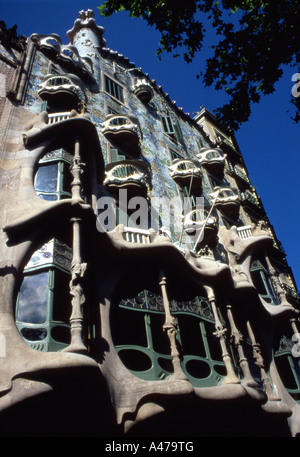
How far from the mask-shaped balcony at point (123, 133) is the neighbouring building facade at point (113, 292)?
0.07m

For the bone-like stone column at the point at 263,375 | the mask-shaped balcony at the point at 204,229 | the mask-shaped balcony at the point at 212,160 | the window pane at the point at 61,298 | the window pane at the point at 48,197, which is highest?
the mask-shaped balcony at the point at 212,160

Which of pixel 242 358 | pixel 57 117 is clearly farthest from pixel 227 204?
pixel 242 358

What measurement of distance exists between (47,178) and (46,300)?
472 centimetres

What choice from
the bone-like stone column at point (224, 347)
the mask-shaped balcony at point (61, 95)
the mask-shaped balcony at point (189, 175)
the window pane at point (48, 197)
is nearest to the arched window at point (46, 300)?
the window pane at point (48, 197)

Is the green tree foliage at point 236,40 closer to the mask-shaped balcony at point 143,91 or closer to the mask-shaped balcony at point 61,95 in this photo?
the mask-shaped balcony at point 61,95

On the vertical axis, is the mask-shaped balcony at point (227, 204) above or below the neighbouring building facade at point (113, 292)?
above

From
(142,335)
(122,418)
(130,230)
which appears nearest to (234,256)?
(130,230)

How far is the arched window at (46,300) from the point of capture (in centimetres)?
830

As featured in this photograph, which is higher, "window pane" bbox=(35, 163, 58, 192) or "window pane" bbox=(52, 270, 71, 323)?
"window pane" bbox=(35, 163, 58, 192)

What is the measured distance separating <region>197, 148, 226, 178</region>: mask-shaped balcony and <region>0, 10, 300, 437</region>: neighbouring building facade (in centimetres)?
464

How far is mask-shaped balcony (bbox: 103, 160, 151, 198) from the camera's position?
49.1 feet

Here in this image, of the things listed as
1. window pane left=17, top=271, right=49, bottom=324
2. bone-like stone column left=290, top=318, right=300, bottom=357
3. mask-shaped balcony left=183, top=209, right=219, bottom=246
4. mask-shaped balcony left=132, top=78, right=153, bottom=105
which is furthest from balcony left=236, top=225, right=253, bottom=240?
window pane left=17, top=271, right=49, bottom=324

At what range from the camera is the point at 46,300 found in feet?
29.0

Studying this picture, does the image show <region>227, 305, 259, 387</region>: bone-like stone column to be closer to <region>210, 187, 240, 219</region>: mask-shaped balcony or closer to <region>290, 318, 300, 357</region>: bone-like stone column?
<region>290, 318, 300, 357</region>: bone-like stone column
